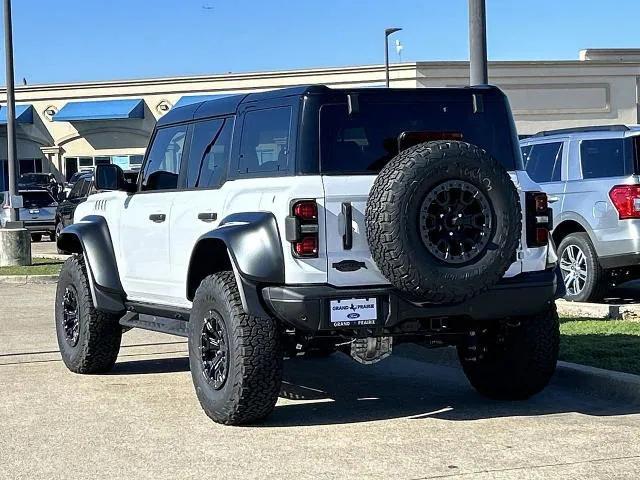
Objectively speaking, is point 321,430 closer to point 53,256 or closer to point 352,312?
point 352,312

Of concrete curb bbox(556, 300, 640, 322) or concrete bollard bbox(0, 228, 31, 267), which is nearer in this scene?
concrete curb bbox(556, 300, 640, 322)

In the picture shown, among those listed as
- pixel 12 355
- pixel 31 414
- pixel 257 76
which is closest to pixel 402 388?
pixel 31 414

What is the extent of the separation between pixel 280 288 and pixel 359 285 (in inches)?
18.1

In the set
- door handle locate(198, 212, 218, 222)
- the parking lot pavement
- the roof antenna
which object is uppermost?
the roof antenna

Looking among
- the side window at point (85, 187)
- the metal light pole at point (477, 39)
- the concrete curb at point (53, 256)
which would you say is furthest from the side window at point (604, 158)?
the side window at point (85, 187)

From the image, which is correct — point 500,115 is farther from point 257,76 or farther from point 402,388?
point 257,76

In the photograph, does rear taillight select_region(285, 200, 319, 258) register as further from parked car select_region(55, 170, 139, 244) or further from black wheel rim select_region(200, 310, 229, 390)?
parked car select_region(55, 170, 139, 244)

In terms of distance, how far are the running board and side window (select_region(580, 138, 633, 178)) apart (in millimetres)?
5673

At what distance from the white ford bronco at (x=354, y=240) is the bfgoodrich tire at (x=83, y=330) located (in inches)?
43.6

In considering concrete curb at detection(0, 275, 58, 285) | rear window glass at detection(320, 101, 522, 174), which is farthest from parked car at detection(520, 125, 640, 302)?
concrete curb at detection(0, 275, 58, 285)

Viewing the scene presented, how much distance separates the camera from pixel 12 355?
1050 centimetres

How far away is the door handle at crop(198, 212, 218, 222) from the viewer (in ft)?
24.6

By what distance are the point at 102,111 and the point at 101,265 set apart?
144ft

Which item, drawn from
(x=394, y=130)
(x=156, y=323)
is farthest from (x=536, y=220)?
(x=156, y=323)
